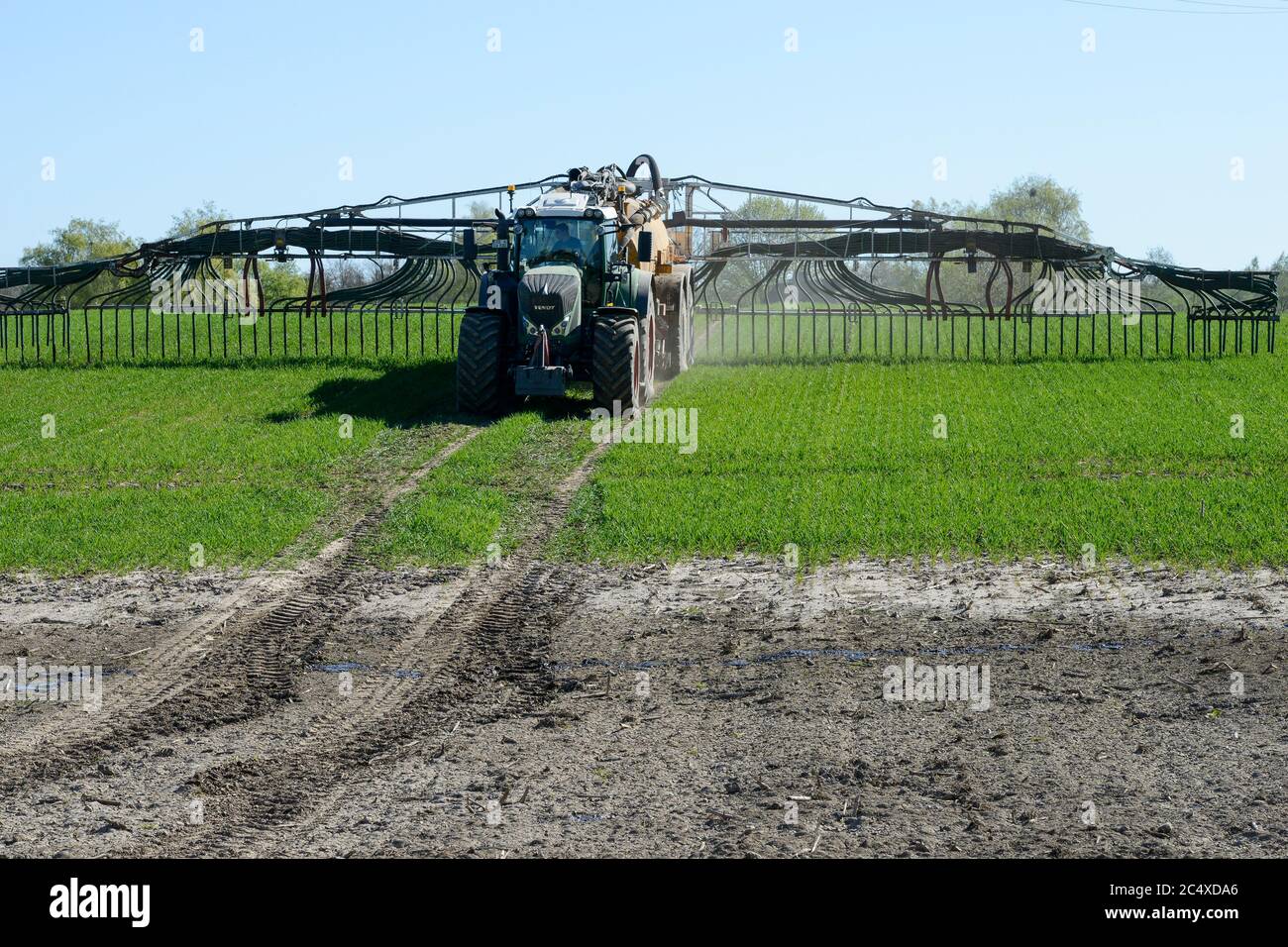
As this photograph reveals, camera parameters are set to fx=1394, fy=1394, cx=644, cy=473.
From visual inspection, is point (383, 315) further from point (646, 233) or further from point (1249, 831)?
point (1249, 831)

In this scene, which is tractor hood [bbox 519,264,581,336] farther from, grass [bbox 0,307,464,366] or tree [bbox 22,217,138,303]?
tree [bbox 22,217,138,303]

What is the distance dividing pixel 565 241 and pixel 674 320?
4682 mm

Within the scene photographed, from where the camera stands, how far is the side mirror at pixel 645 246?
19.2m

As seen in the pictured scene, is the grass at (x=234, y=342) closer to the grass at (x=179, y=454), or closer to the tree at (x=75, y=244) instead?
the grass at (x=179, y=454)

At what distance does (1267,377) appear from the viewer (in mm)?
22781

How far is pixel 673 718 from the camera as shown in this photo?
26.4 ft

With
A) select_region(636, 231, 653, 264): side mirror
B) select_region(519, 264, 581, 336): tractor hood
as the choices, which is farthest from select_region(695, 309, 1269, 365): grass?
select_region(519, 264, 581, 336): tractor hood

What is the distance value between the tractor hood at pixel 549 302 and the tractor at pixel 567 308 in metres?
0.01
